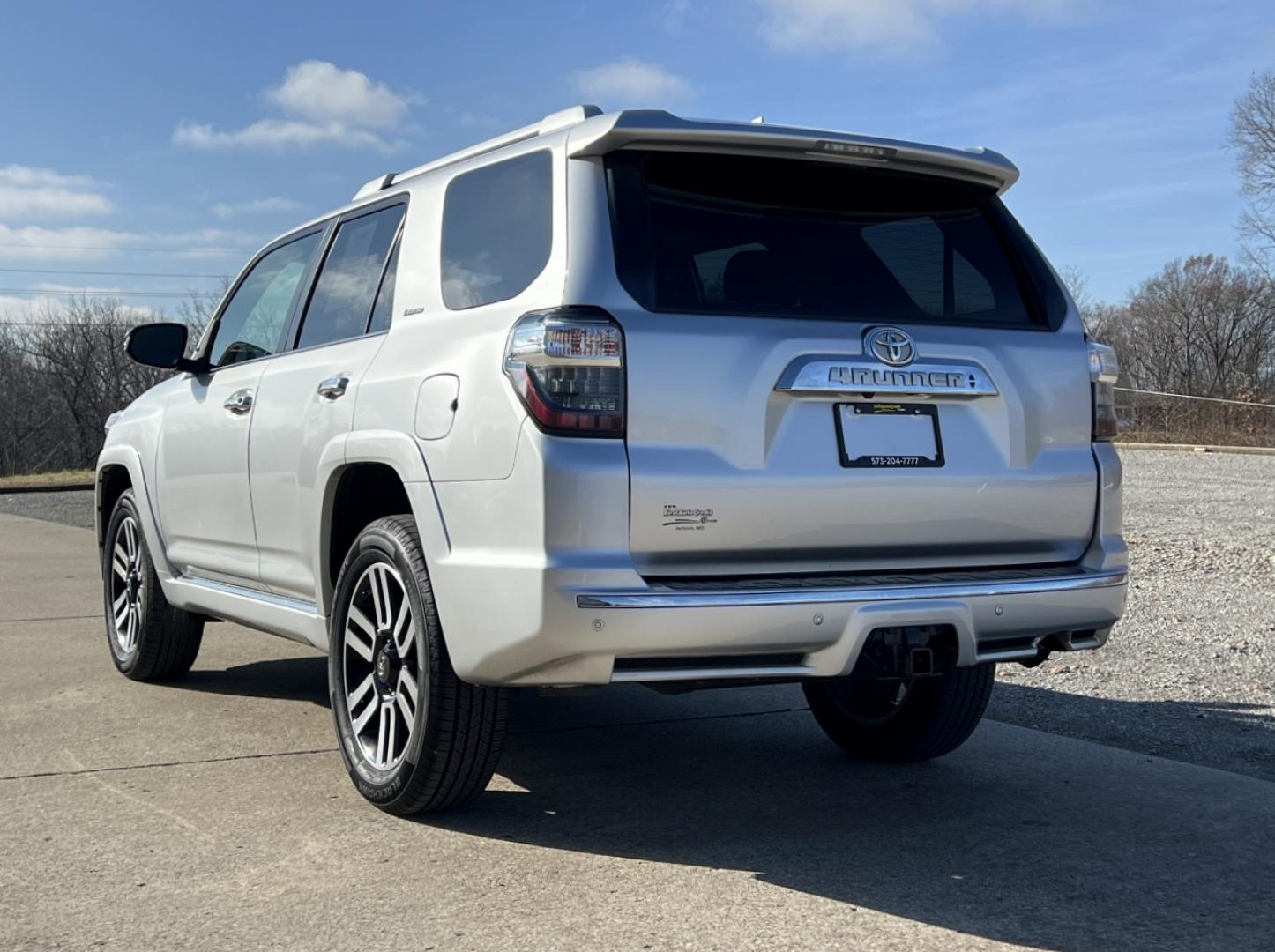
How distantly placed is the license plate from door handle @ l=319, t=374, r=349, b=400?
1682 millimetres

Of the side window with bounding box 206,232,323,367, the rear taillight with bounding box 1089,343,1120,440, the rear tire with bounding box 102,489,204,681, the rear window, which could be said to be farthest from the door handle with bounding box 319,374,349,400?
the rear taillight with bounding box 1089,343,1120,440

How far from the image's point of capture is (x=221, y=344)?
6121 millimetres

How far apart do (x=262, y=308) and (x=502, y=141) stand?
1.86 metres

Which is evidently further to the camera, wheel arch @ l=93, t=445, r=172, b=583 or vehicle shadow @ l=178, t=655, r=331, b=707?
vehicle shadow @ l=178, t=655, r=331, b=707

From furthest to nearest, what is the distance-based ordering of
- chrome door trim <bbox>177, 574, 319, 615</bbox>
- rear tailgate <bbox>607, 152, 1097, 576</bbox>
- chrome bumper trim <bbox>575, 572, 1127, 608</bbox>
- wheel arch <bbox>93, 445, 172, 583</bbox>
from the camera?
wheel arch <bbox>93, 445, 172, 583</bbox> → chrome door trim <bbox>177, 574, 319, 615</bbox> → rear tailgate <bbox>607, 152, 1097, 576</bbox> → chrome bumper trim <bbox>575, 572, 1127, 608</bbox>

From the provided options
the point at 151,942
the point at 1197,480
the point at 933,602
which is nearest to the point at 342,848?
the point at 151,942

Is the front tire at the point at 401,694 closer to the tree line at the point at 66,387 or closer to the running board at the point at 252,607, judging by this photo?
the running board at the point at 252,607

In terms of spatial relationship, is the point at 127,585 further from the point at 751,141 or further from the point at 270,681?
the point at 751,141

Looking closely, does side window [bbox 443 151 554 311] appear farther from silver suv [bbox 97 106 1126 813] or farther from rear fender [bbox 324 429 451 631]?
rear fender [bbox 324 429 451 631]

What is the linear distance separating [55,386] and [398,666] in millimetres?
57257

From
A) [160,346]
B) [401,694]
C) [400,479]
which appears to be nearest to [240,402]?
[160,346]

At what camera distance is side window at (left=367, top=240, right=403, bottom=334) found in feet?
15.1

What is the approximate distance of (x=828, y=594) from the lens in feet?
12.0

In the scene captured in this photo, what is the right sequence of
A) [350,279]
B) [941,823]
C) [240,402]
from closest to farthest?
[941,823]
[350,279]
[240,402]
